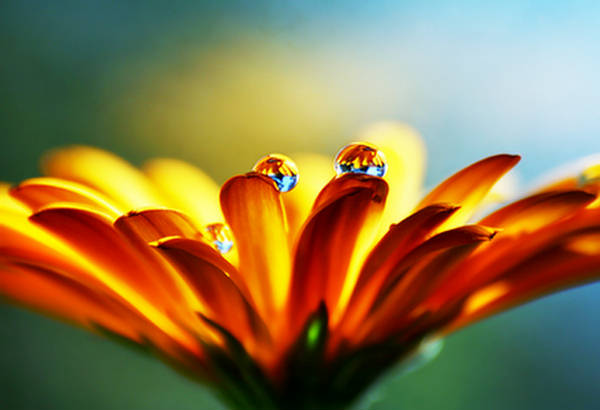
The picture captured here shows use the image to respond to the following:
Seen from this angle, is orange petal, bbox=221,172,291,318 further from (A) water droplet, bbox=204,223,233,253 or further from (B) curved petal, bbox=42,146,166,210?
(B) curved petal, bbox=42,146,166,210

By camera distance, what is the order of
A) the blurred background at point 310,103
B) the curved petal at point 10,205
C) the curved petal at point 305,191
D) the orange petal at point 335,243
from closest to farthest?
the orange petal at point 335,243, the curved petal at point 10,205, the curved petal at point 305,191, the blurred background at point 310,103

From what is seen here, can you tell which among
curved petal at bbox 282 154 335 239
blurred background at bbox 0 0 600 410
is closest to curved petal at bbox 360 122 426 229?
curved petal at bbox 282 154 335 239

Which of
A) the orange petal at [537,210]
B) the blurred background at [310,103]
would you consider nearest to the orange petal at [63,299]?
the orange petal at [537,210]

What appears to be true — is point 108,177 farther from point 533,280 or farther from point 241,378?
point 533,280

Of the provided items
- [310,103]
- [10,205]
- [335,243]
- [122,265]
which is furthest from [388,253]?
[310,103]

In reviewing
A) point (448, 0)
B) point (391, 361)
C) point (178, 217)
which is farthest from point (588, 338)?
point (178, 217)

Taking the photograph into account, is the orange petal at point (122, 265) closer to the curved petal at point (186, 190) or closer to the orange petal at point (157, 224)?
the orange petal at point (157, 224)
